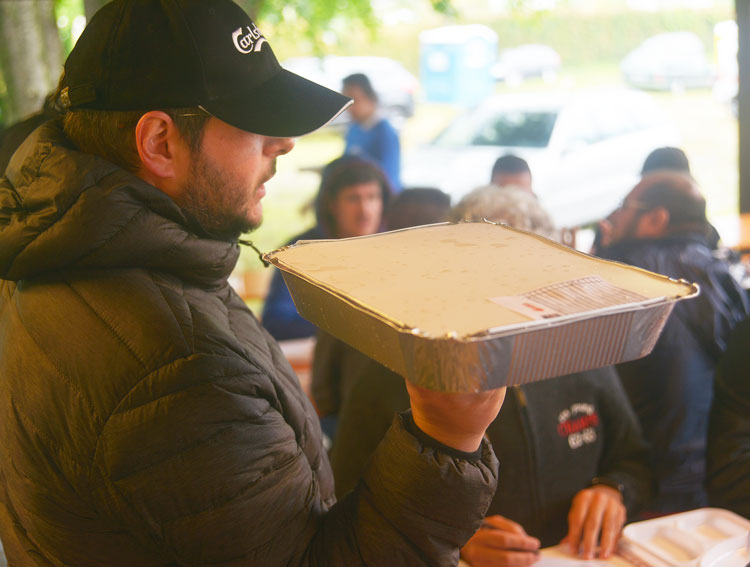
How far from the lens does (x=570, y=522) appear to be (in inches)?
66.6

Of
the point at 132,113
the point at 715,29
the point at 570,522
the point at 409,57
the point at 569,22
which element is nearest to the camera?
the point at 132,113

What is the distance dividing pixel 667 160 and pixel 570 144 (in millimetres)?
3141

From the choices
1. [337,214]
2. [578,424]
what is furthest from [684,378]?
[337,214]

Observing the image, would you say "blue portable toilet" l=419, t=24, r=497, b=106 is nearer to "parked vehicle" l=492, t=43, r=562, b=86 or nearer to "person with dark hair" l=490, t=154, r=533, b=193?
"parked vehicle" l=492, t=43, r=562, b=86

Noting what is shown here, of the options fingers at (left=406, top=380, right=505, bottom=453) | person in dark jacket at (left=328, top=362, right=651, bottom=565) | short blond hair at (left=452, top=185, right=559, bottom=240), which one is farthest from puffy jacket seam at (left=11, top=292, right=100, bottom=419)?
short blond hair at (left=452, top=185, right=559, bottom=240)

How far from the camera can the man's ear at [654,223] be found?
10.0 feet

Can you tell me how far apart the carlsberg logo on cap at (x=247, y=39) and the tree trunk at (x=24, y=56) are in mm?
3352

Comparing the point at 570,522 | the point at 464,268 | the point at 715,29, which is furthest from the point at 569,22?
the point at 464,268

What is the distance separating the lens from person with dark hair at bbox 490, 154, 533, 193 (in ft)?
13.0

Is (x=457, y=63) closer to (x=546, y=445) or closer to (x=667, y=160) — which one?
(x=667, y=160)

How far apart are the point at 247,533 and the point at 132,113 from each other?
637 millimetres

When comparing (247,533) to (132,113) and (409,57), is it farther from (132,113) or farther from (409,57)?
(409,57)

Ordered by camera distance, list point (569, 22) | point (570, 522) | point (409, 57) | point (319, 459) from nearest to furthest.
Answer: point (319, 459), point (570, 522), point (569, 22), point (409, 57)

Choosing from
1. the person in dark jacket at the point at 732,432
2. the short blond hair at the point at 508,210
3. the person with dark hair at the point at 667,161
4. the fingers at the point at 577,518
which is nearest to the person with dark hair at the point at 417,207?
the short blond hair at the point at 508,210
